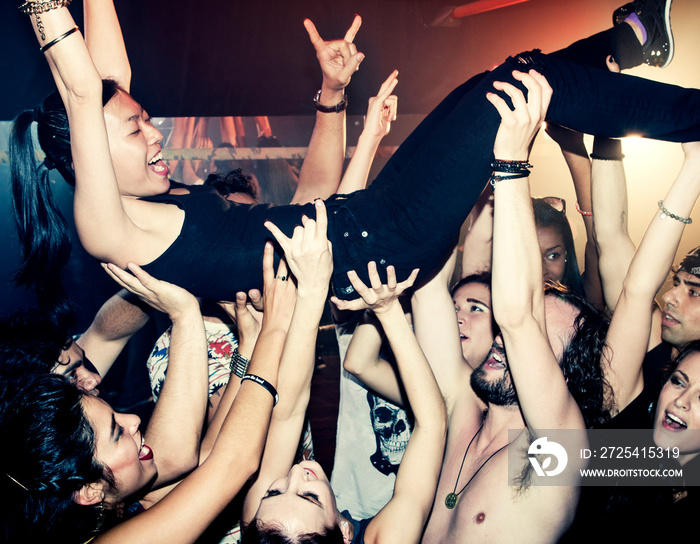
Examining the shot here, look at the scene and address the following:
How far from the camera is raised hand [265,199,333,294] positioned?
136 centimetres

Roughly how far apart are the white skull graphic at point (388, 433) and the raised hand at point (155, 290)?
867mm

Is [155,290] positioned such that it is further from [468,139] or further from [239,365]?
[468,139]

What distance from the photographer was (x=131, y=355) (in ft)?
12.8

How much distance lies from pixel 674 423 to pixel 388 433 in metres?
1.06

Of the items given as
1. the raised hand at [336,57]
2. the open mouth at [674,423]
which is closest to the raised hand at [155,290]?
the raised hand at [336,57]

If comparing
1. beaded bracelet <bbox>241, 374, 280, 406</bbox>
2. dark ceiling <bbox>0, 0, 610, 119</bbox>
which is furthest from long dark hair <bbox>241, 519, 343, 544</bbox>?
dark ceiling <bbox>0, 0, 610, 119</bbox>

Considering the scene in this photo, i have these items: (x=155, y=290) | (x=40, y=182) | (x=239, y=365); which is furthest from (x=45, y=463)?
(x=40, y=182)

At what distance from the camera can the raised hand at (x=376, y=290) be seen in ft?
4.83

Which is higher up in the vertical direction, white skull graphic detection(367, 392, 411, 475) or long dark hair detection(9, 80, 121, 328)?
long dark hair detection(9, 80, 121, 328)

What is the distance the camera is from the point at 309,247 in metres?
1.36

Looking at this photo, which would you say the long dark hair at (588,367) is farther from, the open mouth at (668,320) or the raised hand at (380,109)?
the raised hand at (380,109)

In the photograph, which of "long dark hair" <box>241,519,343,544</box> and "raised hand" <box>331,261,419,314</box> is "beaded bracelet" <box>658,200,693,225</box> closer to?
"raised hand" <box>331,261,419,314</box>

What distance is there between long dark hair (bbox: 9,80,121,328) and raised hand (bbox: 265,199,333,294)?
729mm

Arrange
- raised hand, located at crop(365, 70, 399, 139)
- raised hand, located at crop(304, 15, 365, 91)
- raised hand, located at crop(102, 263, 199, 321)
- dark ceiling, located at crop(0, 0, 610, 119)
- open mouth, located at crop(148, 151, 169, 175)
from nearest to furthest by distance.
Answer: raised hand, located at crop(102, 263, 199, 321) < open mouth, located at crop(148, 151, 169, 175) < raised hand, located at crop(304, 15, 365, 91) < raised hand, located at crop(365, 70, 399, 139) < dark ceiling, located at crop(0, 0, 610, 119)
